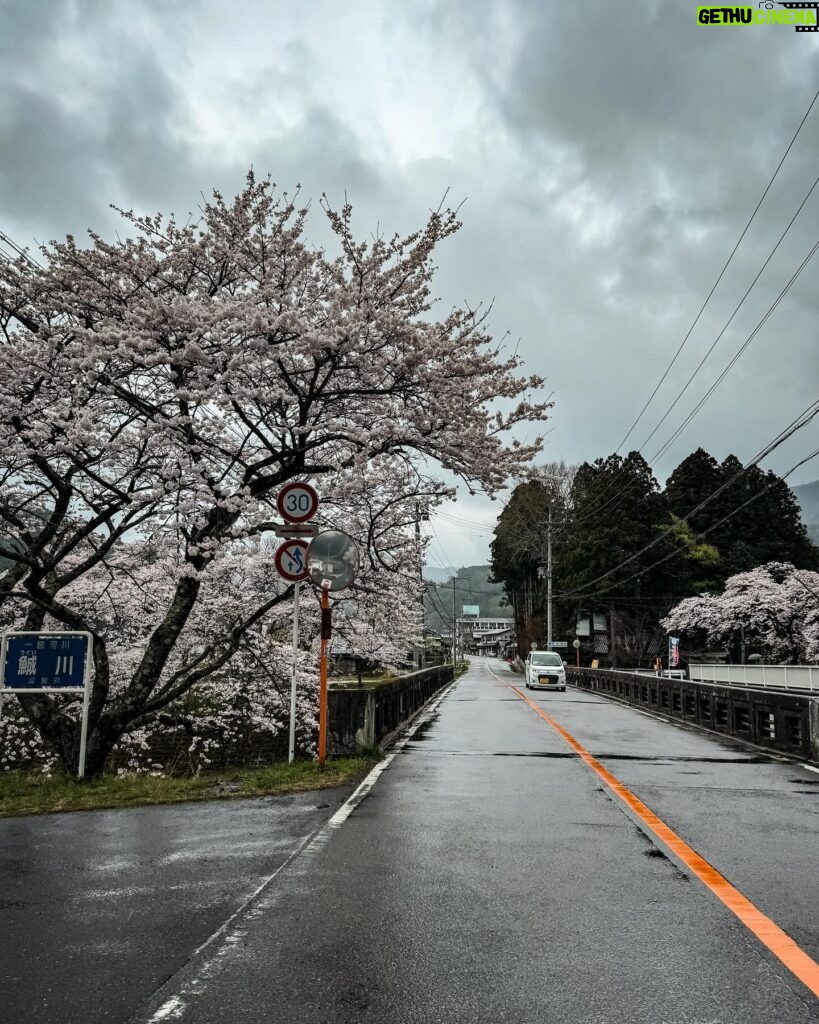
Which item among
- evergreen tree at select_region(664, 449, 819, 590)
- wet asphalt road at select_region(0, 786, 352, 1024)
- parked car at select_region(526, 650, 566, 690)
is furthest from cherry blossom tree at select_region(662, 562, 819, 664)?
wet asphalt road at select_region(0, 786, 352, 1024)

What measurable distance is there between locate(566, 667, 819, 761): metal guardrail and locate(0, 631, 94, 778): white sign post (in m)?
10.1

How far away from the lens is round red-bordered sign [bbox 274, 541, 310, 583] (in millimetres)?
9391

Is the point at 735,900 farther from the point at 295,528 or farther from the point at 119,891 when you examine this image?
the point at 295,528

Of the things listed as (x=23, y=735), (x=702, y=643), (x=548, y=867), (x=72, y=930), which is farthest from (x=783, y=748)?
(x=702, y=643)

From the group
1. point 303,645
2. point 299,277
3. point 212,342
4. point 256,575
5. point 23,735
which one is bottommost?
point 23,735

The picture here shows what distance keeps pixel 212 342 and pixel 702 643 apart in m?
65.2

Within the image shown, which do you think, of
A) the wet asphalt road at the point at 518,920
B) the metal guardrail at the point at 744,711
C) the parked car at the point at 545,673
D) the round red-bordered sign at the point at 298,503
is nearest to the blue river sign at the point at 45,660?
the round red-bordered sign at the point at 298,503

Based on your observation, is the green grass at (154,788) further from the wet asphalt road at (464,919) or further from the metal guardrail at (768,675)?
the metal guardrail at (768,675)

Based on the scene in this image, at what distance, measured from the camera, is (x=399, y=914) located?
417 centimetres

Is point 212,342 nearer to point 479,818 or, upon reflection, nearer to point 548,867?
point 479,818

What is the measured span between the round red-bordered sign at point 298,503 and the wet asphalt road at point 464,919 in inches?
140

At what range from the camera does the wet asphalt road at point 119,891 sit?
126 inches

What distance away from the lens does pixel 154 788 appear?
8.33 metres

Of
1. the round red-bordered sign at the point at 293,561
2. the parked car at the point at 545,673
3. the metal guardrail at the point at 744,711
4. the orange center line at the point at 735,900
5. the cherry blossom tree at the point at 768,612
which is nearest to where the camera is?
the orange center line at the point at 735,900
